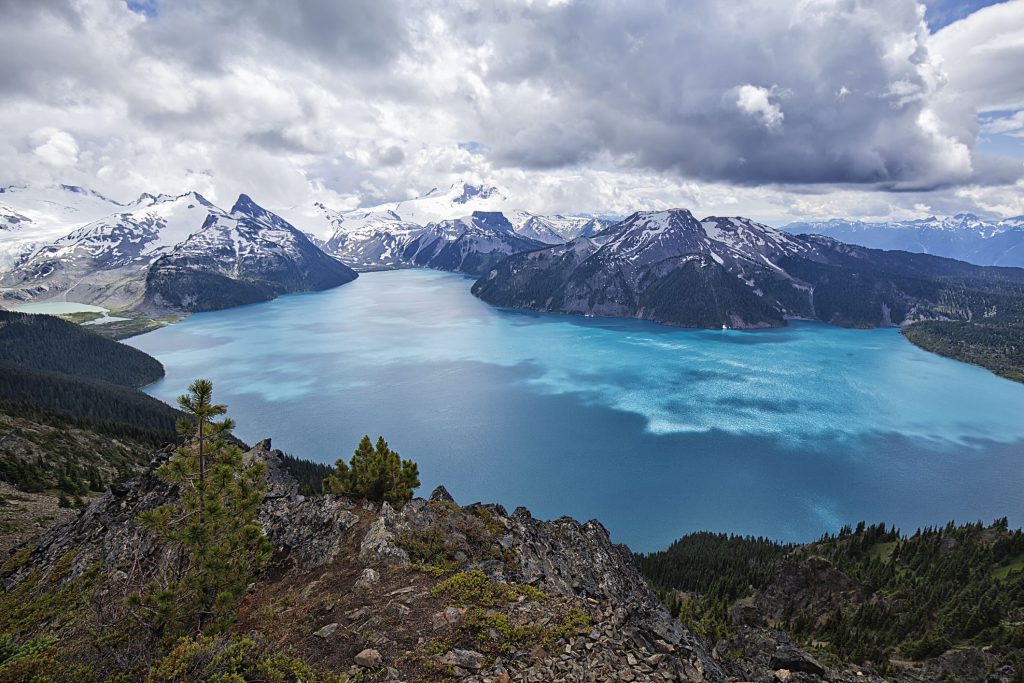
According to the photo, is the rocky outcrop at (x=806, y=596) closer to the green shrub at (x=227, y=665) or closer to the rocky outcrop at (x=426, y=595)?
the rocky outcrop at (x=426, y=595)

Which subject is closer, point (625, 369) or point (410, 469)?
point (410, 469)

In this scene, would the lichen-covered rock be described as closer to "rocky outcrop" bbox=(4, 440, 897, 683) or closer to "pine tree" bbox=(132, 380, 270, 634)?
"rocky outcrop" bbox=(4, 440, 897, 683)

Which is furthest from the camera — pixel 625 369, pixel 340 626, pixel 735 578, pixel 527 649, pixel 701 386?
pixel 625 369

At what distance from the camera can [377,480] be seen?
111 feet

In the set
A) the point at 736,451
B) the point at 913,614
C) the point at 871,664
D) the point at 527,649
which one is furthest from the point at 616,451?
the point at 527,649

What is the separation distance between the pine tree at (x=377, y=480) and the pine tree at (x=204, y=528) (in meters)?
14.8

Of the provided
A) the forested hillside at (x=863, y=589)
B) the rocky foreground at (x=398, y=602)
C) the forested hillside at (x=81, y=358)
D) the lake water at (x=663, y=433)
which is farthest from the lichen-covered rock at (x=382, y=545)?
the forested hillside at (x=81, y=358)

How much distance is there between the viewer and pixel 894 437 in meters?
121

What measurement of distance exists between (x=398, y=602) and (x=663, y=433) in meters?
106

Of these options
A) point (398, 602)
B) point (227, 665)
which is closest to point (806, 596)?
point (398, 602)

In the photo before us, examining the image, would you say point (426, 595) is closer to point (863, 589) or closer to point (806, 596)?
point (806, 596)

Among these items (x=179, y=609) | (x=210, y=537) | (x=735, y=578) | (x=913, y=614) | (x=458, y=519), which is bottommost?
(x=735, y=578)

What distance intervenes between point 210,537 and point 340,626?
6061 mm

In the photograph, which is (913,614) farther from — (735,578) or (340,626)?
(340,626)
